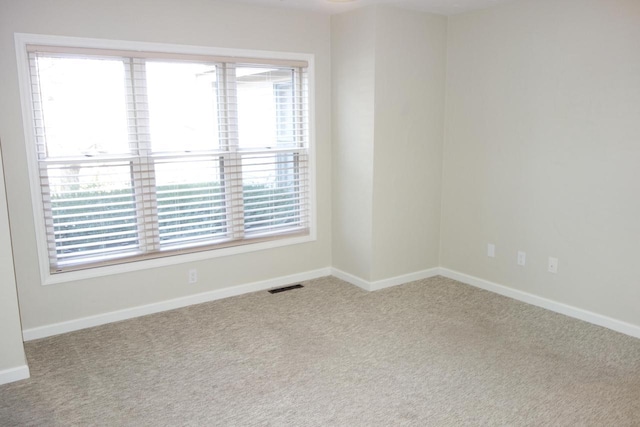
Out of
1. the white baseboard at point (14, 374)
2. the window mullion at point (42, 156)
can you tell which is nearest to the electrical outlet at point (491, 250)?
the window mullion at point (42, 156)

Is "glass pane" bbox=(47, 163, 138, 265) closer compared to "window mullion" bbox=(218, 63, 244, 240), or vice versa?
"glass pane" bbox=(47, 163, 138, 265)

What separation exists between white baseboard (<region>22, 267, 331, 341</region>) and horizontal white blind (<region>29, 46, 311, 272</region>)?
15.5 inches

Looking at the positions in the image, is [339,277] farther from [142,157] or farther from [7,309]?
[7,309]

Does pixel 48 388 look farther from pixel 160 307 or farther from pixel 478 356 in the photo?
pixel 478 356

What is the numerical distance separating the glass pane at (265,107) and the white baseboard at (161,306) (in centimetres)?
122

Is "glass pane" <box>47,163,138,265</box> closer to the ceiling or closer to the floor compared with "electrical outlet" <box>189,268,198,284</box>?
closer to the ceiling

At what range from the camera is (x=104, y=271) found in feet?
12.3

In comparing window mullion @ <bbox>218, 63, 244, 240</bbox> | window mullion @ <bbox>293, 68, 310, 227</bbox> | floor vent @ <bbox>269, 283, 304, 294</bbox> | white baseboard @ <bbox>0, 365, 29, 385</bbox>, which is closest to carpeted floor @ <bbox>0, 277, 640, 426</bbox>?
white baseboard @ <bbox>0, 365, 29, 385</bbox>

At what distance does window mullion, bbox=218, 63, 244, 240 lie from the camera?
4.11 metres

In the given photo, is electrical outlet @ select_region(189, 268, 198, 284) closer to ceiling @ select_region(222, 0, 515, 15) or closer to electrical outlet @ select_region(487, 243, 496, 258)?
ceiling @ select_region(222, 0, 515, 15)

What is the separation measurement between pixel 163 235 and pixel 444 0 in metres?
2.84

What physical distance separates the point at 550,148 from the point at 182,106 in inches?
112

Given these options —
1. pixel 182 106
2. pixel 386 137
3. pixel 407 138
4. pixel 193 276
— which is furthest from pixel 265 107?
pixel 193 276

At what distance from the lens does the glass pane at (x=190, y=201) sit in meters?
3.97
